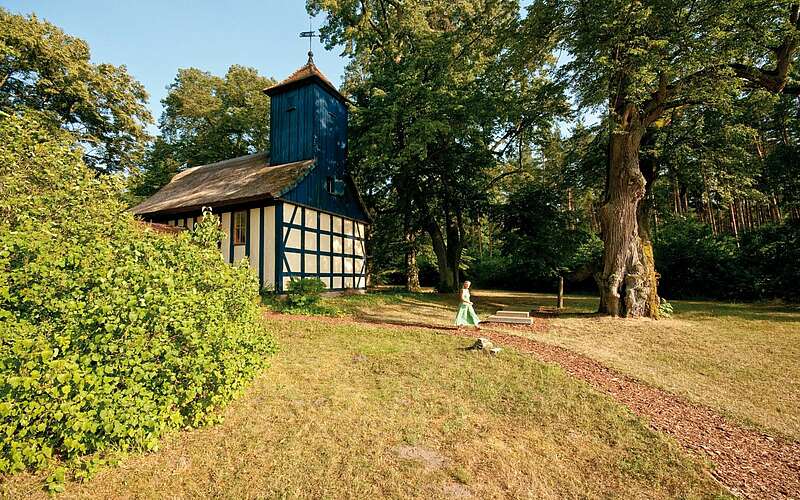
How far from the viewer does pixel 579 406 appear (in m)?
5.65

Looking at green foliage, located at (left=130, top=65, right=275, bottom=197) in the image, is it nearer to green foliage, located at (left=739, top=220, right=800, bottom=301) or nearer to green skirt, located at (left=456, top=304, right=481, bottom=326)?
green skirt, located at (left=456, top=304, right=481, bottom=326)

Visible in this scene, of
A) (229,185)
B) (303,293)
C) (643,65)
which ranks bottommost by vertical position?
(303,293)

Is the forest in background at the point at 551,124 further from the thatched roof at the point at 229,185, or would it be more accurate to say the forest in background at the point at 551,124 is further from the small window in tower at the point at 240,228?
the small window in tower at the point at 240,228

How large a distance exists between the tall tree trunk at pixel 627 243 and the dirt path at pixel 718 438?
252 inches

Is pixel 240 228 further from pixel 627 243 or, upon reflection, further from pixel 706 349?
pixel 706 349

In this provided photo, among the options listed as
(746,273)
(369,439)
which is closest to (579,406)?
(369,439)

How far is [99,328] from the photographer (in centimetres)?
354

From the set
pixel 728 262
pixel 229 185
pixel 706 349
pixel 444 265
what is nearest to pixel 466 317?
pixel 706 349

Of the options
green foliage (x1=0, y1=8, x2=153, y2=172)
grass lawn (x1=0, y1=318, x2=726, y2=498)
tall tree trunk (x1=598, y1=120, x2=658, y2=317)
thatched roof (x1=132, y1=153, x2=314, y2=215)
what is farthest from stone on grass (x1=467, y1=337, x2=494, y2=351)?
green foliage (x1=0, y1=8, x2=153, y2=172)

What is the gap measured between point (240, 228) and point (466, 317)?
10.6 meters

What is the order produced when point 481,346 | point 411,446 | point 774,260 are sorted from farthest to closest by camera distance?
point 774,260
point 481,346
point 411,446

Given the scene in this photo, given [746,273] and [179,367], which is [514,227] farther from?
[179,367]

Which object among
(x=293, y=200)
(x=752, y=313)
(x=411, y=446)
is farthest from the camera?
(x=293, y=200)

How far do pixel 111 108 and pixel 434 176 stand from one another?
22.3 metres
